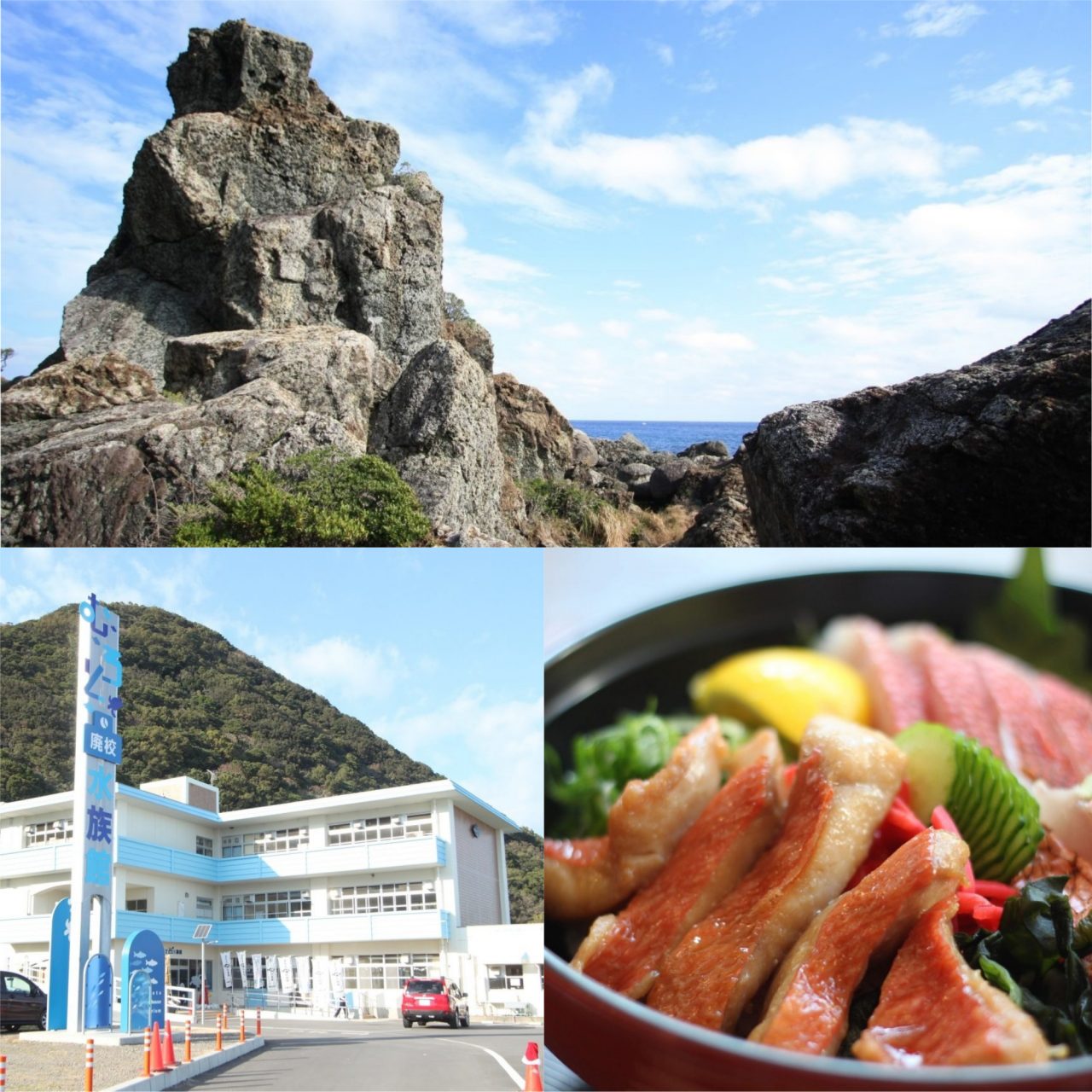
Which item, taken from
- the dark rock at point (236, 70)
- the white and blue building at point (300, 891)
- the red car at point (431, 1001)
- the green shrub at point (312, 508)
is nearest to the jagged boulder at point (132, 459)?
the green shrub at point (312, 508)

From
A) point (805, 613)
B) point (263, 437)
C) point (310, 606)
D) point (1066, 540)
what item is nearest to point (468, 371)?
point (263, 437)

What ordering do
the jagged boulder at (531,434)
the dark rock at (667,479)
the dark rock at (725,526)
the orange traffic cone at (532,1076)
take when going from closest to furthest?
the orange traffic cone at (532,1076) → the dark rock at (725,526) → the dark rock at (667,479) → the jagged boulder at (531,434)

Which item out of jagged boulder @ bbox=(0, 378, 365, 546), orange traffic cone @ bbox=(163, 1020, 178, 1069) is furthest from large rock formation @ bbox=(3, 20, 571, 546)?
orange traffic cone @ bbox=(163, 1020, 178, 1069)

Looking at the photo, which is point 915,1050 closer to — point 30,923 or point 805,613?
point 805,613

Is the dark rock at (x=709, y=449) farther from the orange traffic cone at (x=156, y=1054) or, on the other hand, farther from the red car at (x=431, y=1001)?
the orange traffic cone at (x=156, y=1054)

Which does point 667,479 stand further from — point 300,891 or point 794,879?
point 794,879

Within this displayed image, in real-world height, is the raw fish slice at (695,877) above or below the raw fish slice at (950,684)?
below
